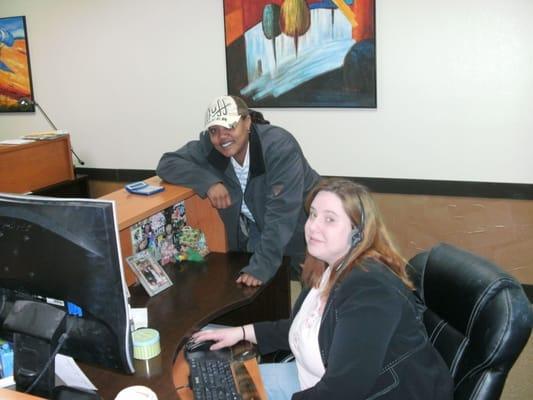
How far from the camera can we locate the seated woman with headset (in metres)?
1.32

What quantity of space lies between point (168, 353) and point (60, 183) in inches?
109

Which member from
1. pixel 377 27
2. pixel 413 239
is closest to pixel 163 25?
pixel 377 27

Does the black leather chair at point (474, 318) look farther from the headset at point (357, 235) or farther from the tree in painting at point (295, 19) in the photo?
the tree in painting at point (295, 19)

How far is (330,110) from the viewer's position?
357 cm

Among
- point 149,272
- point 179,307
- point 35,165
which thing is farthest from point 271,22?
point 179,307

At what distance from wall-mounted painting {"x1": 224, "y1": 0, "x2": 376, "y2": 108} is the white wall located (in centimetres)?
8

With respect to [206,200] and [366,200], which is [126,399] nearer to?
[366,200]

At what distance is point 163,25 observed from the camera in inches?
153

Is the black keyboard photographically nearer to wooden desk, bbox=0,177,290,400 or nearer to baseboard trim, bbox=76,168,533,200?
wooden desk, bbox=0,177,290,400

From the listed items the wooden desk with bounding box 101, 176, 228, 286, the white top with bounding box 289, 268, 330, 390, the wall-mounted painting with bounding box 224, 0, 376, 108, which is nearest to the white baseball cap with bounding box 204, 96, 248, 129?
the wooden desk with bounding box 101, 176, 228, 286

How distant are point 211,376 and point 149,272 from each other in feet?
1.95

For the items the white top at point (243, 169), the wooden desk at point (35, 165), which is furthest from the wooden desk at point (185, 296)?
the wooden desk at point (35, 165)

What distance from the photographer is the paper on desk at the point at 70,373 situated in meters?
1.37

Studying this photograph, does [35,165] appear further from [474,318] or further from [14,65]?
[474,318]
